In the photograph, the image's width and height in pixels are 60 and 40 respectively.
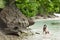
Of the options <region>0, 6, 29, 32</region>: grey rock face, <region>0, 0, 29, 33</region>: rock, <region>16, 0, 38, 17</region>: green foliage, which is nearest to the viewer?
<region>0, 0, 29, 33</region>: rock

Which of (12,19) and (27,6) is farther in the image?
(27,6)

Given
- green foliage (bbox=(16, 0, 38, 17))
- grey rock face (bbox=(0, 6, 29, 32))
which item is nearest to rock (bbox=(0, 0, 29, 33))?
grey rock face (bbox=(0, 6, 29, 32))

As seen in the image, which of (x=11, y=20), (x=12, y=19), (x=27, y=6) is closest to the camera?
(x=11, y=20)

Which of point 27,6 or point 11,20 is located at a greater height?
point 11,20

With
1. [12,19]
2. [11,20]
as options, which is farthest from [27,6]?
[11,20]

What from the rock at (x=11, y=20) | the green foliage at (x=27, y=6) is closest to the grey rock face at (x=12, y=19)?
the rock at (x=11, y=20)

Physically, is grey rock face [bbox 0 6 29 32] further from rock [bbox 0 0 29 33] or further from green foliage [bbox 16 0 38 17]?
green foliage [bbox 16 0 38 17]

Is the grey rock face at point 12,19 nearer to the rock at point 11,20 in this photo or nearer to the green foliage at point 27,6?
the rock at point 11,20

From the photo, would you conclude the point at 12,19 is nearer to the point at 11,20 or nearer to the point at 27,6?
the point at 11,20

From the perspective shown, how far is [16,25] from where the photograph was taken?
30.9 m

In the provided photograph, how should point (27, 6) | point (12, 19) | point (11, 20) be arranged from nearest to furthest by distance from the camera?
1. point (11, 20)
2. point (12, 19)
3. point (27, 6)

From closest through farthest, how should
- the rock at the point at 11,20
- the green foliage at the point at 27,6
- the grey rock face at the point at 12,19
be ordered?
the rock at the point at 11,20 < the grey rock face at the point at 12,19 < the green foliage at the point at 27,6

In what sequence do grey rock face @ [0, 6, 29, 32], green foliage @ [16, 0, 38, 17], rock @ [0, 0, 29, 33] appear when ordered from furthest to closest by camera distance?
green foliage @ [16, 0, 38, 17], grey rock face @ [0, 6, 29, 32], rock @ [0, 0, 29, 33]

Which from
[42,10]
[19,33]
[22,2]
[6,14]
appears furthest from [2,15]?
[42,10]
